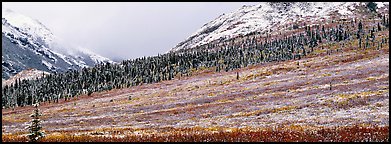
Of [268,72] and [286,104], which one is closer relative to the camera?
[286,104]

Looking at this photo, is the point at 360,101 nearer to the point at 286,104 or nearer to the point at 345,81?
the point at 286,104

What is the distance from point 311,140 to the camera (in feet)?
67.2

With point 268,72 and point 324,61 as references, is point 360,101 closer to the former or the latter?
point 268,72

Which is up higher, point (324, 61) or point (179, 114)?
point (324, 61)

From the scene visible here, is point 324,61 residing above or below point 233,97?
above

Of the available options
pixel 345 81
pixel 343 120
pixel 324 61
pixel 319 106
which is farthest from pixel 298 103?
pixel 324 61

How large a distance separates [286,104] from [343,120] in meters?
25.2

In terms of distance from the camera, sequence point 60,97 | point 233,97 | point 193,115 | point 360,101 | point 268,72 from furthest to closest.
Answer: point 60,97
point 268,72
point 233,97
point 193,115
point 360,101

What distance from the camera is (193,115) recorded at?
7119 cm

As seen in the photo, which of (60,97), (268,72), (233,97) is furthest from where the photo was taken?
(60,97)

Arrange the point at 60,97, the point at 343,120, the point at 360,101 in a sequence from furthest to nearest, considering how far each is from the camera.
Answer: the point at 60,97, the point at 360,101, the point at 343,120

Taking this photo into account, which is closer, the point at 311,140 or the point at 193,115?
the point at 311,140

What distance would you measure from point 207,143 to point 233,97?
3167 inches

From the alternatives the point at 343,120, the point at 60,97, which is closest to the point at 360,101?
the point at 343,120
